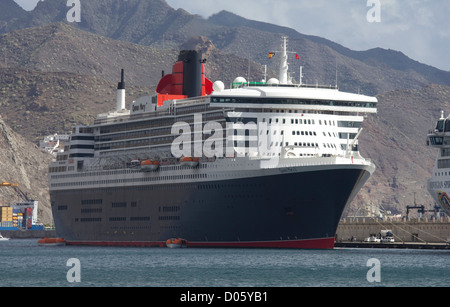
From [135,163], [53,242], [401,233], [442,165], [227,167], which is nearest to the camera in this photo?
[227,167]

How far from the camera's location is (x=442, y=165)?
364 ft

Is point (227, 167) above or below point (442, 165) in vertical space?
below

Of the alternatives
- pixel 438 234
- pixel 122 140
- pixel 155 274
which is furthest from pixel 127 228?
pixel 155 274

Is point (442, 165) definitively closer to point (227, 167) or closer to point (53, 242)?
point (227, 167)

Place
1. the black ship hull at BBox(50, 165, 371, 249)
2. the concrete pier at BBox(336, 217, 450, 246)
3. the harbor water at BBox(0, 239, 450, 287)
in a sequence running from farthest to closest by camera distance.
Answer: the concrete pier at BBox(336, 217, 450, 246) < the black ship hull at BBox(50, 165, 371, 249) < the harbor water at BBox(0, 239, 450, 287)

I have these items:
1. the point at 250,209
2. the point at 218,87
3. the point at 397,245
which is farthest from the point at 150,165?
the point at 397,245

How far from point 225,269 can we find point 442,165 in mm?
47361

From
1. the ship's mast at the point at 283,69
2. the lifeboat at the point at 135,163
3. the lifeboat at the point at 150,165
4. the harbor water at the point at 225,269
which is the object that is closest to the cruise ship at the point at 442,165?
the harbor water at the point at 225,269

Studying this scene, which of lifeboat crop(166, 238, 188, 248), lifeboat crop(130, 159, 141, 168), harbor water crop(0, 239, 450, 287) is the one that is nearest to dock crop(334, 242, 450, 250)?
harbor water crop(0, 239, 450, 287)

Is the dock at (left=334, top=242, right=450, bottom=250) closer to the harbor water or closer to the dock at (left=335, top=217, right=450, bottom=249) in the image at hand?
the dock at (left=335, top=217, right=450, bottom=249)

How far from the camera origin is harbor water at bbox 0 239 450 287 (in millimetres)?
61375

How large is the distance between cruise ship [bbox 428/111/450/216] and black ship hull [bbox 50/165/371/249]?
732 inches

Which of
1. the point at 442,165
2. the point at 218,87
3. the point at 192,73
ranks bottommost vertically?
the point at 442,165

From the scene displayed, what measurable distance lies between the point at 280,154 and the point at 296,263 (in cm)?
1878
